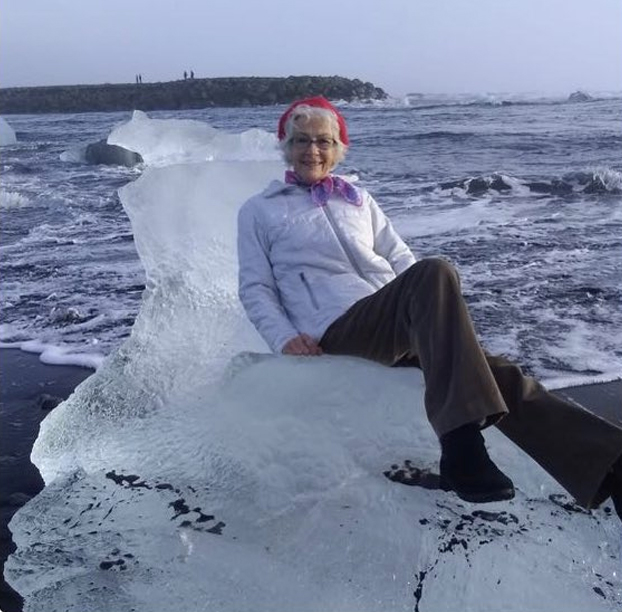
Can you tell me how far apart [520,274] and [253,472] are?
4.71 meters

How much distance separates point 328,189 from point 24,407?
2109 millimetres

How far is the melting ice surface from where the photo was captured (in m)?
2.19

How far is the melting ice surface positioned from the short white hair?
0.90 m

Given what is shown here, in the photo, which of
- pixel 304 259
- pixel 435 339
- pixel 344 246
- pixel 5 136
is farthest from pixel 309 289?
pixel 5 136

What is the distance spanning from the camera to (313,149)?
9.98ft

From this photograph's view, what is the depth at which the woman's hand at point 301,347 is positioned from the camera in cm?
275

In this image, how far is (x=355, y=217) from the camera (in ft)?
10.0

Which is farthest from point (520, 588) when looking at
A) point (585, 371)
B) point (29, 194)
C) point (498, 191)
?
point (29, 194)

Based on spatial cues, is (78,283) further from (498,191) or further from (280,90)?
(280,90)

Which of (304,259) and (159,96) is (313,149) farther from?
(159,96)

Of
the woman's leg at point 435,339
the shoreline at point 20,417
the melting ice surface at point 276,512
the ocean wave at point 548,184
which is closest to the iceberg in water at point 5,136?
the ocean wave at point 548,184

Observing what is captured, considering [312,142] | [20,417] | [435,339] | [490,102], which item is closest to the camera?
[435,339]

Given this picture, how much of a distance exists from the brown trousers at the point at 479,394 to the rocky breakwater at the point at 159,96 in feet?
172

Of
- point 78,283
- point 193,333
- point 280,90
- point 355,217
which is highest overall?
point 280,90
